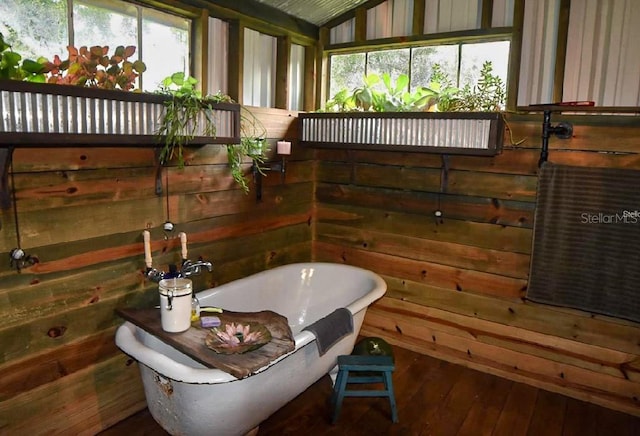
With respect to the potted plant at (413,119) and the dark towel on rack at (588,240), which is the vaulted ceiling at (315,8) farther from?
the dark towel on rack at (588,240)

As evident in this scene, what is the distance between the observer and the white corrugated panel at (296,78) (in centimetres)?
362

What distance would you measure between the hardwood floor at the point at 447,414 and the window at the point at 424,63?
194 cm

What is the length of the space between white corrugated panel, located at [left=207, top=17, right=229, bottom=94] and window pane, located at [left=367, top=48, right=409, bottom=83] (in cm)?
113

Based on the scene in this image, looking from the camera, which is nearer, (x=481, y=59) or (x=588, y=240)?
(x=588, y=240)

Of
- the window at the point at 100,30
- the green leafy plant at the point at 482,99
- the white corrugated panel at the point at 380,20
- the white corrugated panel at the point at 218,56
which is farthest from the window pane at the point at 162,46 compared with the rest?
the green leafy plant at the point at 482,99

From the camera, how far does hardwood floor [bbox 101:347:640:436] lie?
7.72 ft

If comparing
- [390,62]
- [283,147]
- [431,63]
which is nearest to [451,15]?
[431,63]

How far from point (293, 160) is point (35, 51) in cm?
160

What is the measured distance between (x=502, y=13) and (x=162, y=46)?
213 cm

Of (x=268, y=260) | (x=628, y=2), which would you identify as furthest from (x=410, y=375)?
(x=628, y=2)

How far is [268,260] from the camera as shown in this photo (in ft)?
10.5

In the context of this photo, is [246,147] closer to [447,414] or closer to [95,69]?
[95,69]

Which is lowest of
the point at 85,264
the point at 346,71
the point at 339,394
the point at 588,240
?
the point at 339,394

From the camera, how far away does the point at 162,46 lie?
2.72 meters
